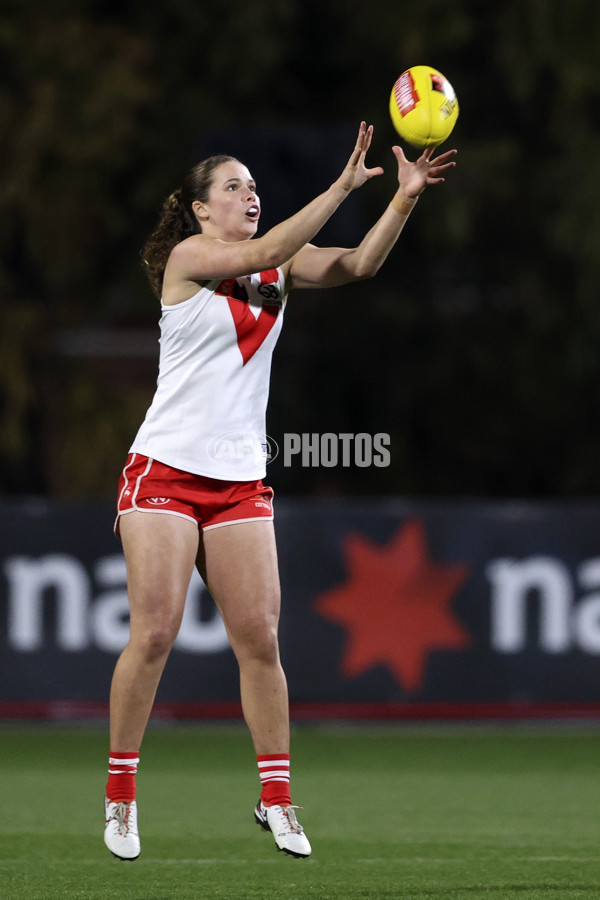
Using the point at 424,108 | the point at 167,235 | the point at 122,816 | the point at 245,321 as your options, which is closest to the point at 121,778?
the point at 122,816

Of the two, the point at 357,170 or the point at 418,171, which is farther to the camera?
the point at 418,171

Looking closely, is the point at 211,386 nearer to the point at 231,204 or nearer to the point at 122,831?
the point at 231,204

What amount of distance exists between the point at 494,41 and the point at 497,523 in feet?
24.8

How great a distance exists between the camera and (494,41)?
1656 cm

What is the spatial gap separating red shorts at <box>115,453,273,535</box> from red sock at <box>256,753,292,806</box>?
0.81 meters

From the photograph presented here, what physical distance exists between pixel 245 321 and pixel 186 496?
24.5 inches

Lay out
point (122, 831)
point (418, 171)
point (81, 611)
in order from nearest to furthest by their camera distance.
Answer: point (122, 831), point (418, 171), point (81, 611)

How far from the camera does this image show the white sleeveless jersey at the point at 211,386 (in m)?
5.23

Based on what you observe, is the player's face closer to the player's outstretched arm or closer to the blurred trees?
the player's outstretched arm

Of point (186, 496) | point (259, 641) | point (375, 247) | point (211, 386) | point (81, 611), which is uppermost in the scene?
point (375, 247)

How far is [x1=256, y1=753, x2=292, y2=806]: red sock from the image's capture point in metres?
5.23

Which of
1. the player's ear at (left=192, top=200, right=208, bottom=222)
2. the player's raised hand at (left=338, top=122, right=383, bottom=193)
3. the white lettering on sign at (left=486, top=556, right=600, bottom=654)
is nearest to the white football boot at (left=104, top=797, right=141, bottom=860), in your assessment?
the player's ear at (left=192, top=200, right=208, bottom=222)

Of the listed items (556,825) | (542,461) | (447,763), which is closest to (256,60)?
(542,461)

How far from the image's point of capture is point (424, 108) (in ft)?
17.5
